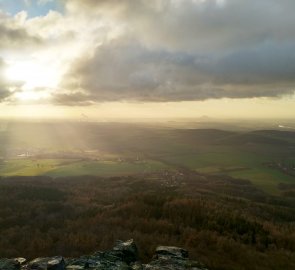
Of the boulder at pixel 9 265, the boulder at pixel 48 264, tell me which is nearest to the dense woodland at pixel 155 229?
the boulder at pixel 48 264

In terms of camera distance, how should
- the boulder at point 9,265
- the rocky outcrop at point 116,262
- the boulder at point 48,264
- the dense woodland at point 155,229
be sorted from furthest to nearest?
1. the dense woodland at point 155,229
2. the rocky outcrop at point 116,262
3. the boulder at point 9,265
4. the boulder at point 48,264

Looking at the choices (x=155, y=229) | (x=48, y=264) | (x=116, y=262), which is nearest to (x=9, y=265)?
(x=48, y=264)

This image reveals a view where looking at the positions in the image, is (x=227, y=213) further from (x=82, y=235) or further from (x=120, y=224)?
(x=82, y=235)

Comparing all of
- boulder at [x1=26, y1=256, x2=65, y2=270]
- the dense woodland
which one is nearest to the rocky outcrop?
boulder at [x1=26, y1=256, x2=65, y2=270]

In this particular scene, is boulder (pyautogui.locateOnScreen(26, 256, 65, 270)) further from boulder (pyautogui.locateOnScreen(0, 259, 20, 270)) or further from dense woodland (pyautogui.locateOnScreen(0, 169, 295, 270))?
dense woodland (pyautogui.locateOnScreen(0, 169, 295, 270))

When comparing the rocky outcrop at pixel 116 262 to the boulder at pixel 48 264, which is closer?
the boulder at pixel 48 264

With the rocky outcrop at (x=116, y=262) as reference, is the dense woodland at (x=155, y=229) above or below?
below

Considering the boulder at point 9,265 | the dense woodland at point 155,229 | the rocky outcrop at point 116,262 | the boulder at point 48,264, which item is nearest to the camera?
the boulder at point 48,264

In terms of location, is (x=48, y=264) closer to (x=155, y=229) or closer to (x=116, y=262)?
(x=116, y=262)

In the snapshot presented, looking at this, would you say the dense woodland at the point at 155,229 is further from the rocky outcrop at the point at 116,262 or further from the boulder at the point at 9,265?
the boulder at the point at 9,265
